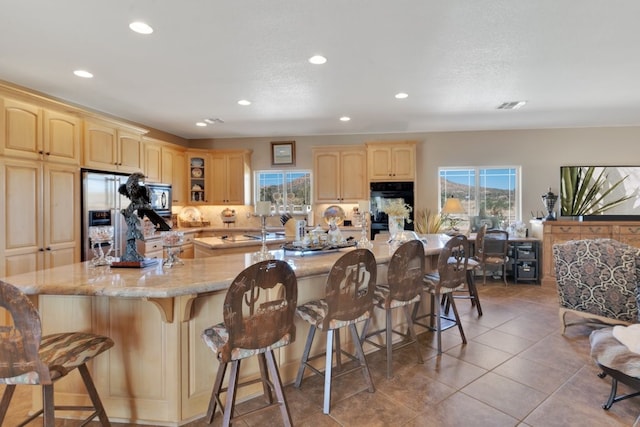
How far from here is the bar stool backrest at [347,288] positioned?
2.00 m

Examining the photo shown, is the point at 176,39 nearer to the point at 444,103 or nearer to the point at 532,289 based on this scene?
the point at 444,103

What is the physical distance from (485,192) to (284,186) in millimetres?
3804

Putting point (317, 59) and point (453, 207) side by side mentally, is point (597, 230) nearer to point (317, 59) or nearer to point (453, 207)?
point (453, 207)

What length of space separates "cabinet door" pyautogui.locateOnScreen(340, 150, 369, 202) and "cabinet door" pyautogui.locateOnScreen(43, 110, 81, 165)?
390 cm

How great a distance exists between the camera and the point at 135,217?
2.20 meters

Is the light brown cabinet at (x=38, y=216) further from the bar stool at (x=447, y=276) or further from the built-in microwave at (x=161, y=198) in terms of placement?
the bar stool at (x=447, y=276)

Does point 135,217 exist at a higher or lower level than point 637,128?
lower

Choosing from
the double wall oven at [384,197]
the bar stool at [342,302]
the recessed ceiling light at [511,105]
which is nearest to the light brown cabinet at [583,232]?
the recessed ceiling light at [511,105]

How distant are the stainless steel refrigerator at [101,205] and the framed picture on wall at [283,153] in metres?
2.69

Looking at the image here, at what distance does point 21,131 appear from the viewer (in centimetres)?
320

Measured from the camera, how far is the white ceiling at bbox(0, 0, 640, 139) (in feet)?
7.02

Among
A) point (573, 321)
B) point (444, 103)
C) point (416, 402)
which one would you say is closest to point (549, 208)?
point (573, 321)

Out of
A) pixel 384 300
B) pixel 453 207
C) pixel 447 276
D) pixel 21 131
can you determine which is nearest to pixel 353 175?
pixel 453 207

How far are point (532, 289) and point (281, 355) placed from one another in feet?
14.6
